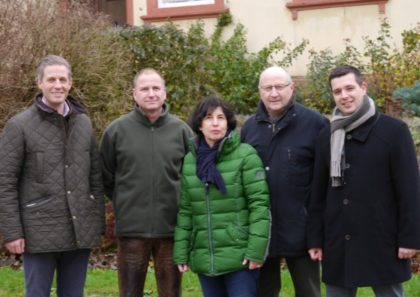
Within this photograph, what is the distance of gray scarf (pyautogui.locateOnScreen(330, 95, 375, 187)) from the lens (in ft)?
15.6

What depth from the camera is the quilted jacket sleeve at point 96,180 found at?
5.39m

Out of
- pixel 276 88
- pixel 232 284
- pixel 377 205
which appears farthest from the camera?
pixel 276 88

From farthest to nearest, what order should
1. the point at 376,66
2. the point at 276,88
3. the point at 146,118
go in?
the point at 376,66 < the point at 146,118 < the point at 276,88

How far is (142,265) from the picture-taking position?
5551 mm

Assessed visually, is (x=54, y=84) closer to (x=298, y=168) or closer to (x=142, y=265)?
(x=142, y=265)

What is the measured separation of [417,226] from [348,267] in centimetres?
51

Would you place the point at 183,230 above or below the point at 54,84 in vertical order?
below

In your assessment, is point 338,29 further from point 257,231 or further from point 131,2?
point 257,231

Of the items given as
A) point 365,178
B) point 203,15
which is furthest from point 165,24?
point 365,178

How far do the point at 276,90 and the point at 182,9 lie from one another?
8.04m

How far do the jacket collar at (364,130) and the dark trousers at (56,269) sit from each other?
201 centimetres

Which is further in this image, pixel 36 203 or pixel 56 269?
pixel 56 269

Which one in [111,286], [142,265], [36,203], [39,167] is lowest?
[111,286]

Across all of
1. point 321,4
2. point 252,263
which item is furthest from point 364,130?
point 321,4
